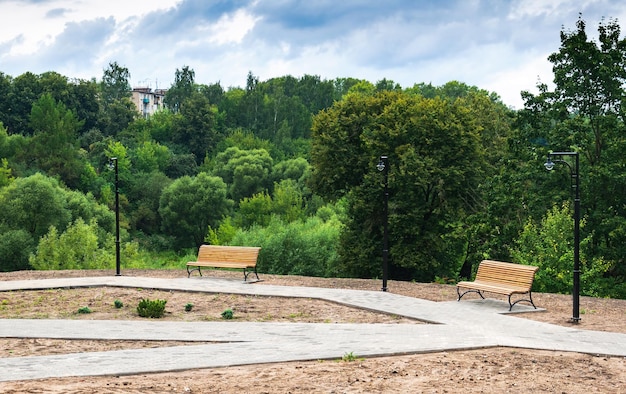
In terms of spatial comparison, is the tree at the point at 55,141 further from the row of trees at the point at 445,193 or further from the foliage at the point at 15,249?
the foliage at the point at 15,249

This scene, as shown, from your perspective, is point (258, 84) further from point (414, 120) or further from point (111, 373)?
point (111, 373)

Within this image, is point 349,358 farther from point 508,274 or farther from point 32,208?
point 32,208

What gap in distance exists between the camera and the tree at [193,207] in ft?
209

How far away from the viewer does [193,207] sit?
207 feet

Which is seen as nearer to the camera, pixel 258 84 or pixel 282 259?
pixel 282 259

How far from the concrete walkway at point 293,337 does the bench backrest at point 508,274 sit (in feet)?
1.74

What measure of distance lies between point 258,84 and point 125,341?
8961cm

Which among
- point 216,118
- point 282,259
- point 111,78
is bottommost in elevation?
point 282,259

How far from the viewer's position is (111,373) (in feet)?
30.3

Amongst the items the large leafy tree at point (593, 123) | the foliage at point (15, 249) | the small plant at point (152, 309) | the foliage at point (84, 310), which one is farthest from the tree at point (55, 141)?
the small plant at point (152, 309)

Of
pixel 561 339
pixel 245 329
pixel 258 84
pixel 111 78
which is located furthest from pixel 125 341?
pixel 111 78

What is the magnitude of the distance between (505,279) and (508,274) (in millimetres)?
133

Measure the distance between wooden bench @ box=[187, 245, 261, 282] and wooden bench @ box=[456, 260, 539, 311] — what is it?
590cm

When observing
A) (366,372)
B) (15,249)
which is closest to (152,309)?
(366,372)
